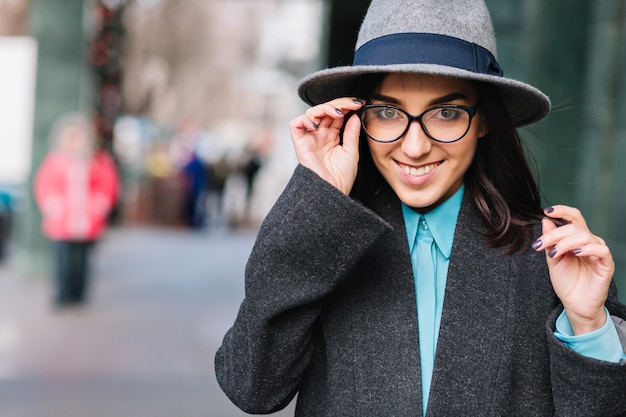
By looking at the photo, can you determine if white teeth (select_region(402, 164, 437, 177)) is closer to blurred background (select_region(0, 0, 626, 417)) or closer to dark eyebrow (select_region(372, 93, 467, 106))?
dark eyebrow (select_region(372, 93, 467, 106))

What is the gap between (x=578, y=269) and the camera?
5.86ft

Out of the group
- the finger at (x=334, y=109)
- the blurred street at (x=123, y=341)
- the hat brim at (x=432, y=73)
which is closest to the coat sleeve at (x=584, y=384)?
the hat brim at (x=432, y=73)

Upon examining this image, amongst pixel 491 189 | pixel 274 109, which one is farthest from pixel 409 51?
pixel 274 109

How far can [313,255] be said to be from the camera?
1809 mm

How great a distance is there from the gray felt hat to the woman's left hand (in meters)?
0.35

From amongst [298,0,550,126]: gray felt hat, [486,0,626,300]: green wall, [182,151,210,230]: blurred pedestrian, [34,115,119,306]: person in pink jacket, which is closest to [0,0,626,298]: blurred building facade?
[486,0,626,300]: green wall

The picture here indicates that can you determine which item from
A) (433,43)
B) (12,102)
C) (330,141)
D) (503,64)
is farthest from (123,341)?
(12,102)

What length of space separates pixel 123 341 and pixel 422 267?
569cm

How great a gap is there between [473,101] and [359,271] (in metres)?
0.46

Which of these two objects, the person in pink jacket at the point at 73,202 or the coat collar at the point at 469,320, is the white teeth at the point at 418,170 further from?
the person in pink jacket at the point at 73,202

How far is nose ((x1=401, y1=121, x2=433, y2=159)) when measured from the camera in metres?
1.86

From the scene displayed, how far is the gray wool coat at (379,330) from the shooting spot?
5.93 feet

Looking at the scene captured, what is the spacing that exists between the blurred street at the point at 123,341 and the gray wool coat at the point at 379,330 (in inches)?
143

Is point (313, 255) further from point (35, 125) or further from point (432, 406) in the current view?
point (35, 125)
